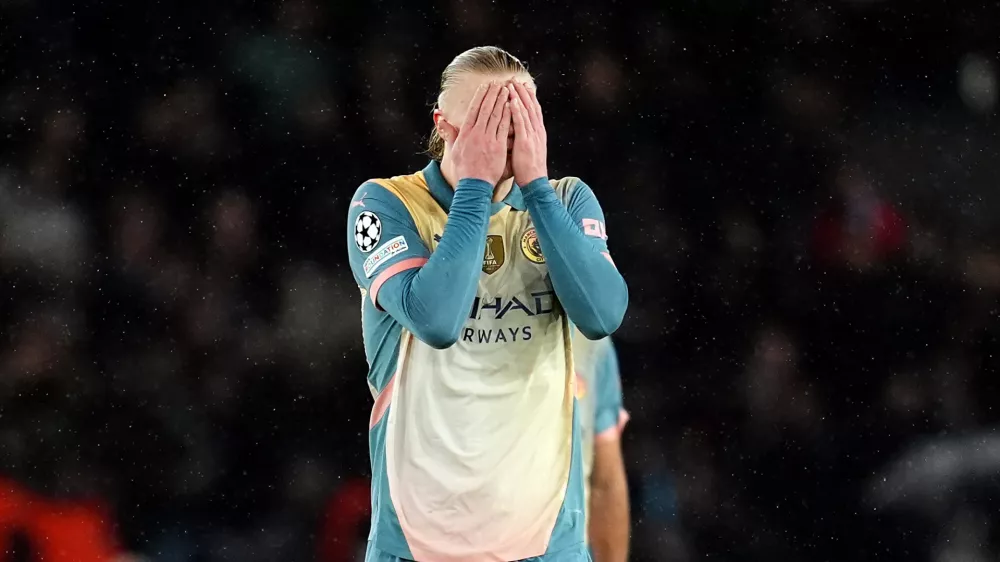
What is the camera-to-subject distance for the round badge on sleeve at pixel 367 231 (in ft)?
4.24

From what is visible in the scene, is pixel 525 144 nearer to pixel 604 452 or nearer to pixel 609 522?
pixel 604 452

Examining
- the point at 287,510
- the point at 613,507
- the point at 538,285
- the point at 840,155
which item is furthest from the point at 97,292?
the point at 840,155

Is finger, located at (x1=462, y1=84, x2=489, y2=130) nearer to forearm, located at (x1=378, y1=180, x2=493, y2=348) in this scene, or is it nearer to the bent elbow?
forearm, located at (x1=378, y1=180, x2=493, y2=348)

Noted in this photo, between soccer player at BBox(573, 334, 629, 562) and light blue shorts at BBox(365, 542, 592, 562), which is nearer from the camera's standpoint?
light blue shorts at BBox(365, 542, 592, 562)

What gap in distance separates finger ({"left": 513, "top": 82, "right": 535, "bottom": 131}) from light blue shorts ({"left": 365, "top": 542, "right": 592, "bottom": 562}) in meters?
0.54

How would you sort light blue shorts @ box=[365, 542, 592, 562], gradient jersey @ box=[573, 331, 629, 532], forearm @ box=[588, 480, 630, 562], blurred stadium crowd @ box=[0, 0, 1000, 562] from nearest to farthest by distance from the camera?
light blue shorts @ box=[365, 542, 592, 562] → gradient jersey @ box=[573, 331, 629, 532] → forearm @ box=[588, 480, 630, 562] → blurred stadium crowd @ box=[0, 0, 1000, 562]

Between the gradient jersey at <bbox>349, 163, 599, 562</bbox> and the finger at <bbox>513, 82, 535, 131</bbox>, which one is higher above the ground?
the finger at <bbox>513, 82, 535, 131</bbox>

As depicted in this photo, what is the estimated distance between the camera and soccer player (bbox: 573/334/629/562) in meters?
1.87

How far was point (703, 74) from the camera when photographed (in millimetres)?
2555

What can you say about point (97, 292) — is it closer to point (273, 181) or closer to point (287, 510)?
point (273, 181)

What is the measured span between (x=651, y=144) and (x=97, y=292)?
4.55ft

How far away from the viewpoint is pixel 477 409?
127 cm

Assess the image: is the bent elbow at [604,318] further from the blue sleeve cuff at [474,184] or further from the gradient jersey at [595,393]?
the gradient jersey at [595,393]

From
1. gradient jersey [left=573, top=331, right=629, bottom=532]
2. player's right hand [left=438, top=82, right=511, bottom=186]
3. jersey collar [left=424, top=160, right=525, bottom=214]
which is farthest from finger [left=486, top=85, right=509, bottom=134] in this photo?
gradient jersey [left=573, top=331, right=629, bottom=532]
